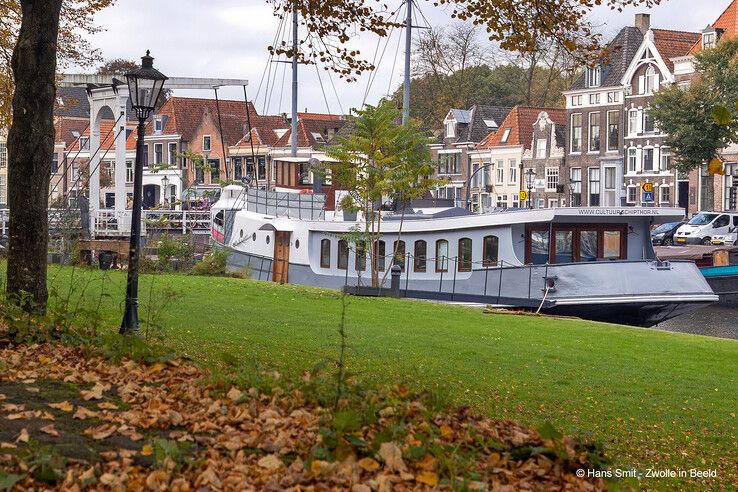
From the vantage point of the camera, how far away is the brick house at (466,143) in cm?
8788

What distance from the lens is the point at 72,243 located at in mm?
29656

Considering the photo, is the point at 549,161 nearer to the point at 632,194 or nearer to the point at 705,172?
the point at 632,194

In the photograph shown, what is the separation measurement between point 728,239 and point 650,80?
18.7m

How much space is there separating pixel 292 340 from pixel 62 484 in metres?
10.1

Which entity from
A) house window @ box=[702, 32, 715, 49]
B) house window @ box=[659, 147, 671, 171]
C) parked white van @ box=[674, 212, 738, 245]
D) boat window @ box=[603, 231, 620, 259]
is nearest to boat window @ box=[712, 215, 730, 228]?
parked white van @ box=[674, 212, 738, 245]

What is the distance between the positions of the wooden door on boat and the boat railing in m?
0.87

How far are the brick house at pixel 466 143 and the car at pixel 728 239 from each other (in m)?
31.5

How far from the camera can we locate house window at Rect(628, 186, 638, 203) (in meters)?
72.4

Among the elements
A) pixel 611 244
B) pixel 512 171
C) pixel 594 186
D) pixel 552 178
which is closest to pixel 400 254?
pixel 611 244

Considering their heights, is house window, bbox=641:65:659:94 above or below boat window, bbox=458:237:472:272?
above

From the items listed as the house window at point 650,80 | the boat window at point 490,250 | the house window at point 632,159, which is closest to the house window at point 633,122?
the house window at point 632,159

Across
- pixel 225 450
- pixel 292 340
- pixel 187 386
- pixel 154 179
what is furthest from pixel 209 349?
pixel 154 179

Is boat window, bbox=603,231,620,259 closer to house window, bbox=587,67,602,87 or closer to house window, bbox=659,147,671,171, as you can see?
house window, bbox=659,147,671,171

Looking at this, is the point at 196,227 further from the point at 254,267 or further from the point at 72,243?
the point at 72,243
